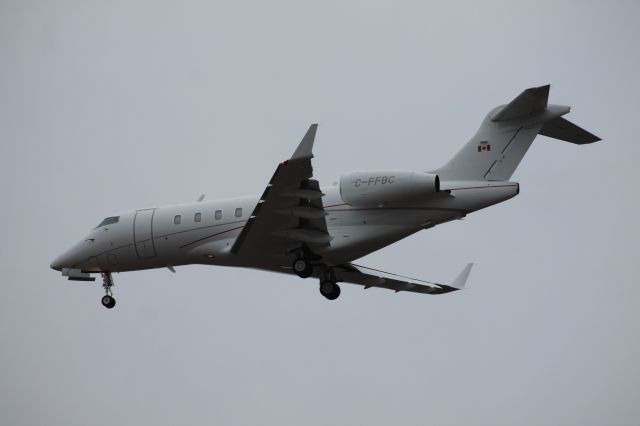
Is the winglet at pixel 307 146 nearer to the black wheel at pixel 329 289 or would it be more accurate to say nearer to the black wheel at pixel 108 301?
the black wheel at pixel 329 289

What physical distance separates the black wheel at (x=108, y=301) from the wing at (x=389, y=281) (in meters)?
7.24

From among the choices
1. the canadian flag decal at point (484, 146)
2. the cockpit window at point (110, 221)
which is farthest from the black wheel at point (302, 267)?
the cockpit window at point (110, 221)

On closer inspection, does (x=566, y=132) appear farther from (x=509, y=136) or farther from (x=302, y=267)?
(x=302, y=267)

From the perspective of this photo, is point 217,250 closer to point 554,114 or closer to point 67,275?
point 67,275

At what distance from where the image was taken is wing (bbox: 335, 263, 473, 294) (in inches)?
1228

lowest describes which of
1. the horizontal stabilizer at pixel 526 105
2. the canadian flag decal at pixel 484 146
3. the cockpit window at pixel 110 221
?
the cockpit window at pixel 110 221

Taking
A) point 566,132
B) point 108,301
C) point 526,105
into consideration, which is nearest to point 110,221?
point 108,301

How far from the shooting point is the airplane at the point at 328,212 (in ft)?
84.3

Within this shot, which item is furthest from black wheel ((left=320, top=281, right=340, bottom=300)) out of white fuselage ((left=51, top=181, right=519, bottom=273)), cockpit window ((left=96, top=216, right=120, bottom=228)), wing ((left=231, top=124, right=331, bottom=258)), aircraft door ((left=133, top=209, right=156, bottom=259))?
cockpit window ((left=96, top=216, right=120, bottom=228))

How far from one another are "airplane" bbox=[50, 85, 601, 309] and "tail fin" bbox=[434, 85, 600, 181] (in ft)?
0.09

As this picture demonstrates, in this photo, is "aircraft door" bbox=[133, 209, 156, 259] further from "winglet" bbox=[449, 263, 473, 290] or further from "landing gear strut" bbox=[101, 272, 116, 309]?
"winglet" bbox=[449, 263, 473, 290]

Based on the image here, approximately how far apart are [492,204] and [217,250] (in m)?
8.21

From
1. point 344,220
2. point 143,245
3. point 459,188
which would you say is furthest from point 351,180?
point 143,245

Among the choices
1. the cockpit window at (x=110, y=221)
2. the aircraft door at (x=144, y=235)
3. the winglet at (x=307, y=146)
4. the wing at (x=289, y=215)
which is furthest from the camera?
the cockpit window at (x=110, y=221)
